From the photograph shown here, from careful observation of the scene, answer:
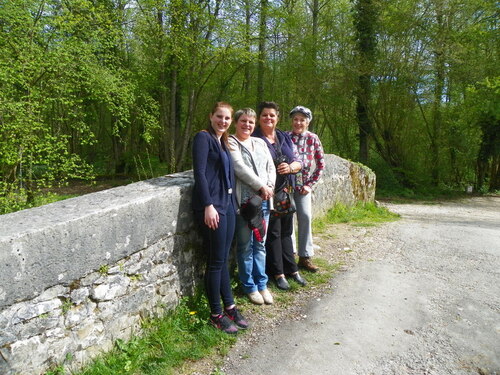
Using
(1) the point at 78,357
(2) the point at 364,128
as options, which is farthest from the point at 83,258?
(2) the point at 364,128

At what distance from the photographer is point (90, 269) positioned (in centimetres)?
222

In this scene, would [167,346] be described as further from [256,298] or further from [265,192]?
[265,192]

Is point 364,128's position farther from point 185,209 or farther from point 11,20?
point 185,209

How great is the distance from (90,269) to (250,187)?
141cm

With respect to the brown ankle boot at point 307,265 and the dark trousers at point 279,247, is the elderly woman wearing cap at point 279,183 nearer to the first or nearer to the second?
the dark trousers at point 279,247

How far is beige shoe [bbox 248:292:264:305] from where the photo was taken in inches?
127

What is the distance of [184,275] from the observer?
3029 millimetres

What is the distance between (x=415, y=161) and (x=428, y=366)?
15.6 m

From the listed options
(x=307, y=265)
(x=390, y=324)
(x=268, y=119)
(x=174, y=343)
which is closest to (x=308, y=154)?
(x=268, y=119)

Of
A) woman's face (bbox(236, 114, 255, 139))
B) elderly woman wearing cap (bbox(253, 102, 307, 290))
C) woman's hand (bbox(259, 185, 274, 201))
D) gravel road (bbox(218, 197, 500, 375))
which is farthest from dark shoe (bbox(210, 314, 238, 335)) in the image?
woman's face (bbox(236, 114, 255, 139))

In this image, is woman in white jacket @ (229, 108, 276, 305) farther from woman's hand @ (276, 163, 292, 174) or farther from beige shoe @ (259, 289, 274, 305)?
woman's hand @ (276, 163, 292, 174)

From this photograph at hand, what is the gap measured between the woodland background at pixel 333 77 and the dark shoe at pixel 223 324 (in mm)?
7832

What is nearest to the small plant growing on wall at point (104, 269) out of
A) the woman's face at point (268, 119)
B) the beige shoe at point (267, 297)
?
the beige shoe at point (267, 297)

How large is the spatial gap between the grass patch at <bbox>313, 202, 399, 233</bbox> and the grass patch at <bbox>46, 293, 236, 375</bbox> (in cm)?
332
